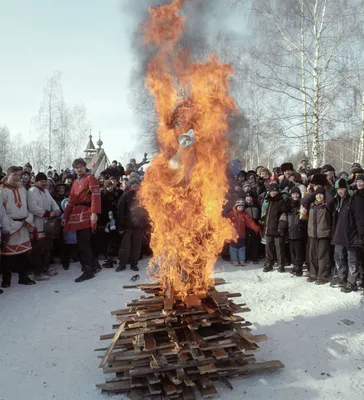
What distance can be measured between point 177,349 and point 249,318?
209 centimetres

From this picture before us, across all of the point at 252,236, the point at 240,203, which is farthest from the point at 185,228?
the point at 252,236

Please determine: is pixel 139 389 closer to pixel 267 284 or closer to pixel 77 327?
pixel 77 327

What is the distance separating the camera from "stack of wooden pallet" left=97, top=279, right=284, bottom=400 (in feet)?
11.2

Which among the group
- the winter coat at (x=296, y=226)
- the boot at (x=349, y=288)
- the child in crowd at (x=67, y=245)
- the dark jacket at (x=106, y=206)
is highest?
the dark jacket at (x=106, y=206)

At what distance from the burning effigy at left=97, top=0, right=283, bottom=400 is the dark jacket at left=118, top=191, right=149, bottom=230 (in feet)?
10.2

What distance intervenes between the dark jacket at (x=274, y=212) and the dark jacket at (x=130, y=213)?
2.87 meters

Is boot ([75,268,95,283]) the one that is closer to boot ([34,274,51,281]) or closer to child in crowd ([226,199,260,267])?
boot ([34,274,51,281])

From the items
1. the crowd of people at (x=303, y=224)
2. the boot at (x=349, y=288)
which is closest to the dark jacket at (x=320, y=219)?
the crowd of people at (x=303, y=224)

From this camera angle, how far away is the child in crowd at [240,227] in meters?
8.38

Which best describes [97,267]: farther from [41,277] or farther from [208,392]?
[208,392]

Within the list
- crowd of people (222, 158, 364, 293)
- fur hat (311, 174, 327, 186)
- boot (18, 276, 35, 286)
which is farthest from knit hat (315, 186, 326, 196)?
boot (18, 276, 35, 286)

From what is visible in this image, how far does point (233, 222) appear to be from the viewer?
335 inches

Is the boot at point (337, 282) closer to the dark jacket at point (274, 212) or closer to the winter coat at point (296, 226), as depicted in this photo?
the winter coat at point (296, 226)

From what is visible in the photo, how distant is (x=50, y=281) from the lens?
7043mm
